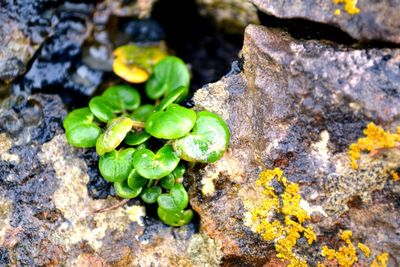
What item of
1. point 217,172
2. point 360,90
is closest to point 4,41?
point 217,172

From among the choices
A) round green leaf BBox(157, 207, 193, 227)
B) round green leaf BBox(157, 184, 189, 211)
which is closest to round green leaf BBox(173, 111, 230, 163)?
round green leaf BBox(157, 184, 189, 211)

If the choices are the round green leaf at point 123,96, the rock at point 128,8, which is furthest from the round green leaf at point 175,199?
the rock at point 128,8

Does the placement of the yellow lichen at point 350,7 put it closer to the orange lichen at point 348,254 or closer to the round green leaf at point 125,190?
the orange lichen at point 348,254

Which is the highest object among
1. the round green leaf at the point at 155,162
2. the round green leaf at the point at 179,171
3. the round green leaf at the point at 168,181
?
the round green leaf at the point at 155,162

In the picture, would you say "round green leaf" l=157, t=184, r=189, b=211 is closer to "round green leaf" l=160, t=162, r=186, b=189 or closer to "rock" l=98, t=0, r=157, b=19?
"round green leaf" l=160, t=162, r=186, b=189

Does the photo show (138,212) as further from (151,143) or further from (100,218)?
(151,143)

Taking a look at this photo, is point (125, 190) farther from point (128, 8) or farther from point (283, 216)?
point (128, 8)

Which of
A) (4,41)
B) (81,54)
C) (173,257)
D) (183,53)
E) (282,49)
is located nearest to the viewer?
(282,49)
